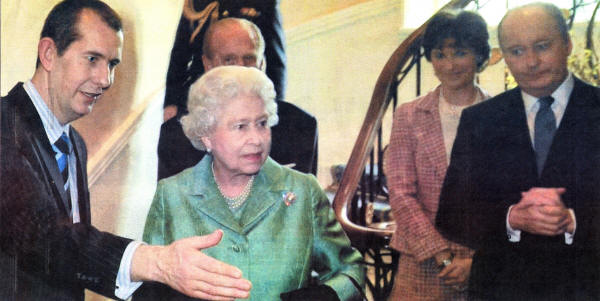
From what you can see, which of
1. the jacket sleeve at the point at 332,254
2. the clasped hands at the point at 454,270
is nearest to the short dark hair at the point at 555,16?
the clasped hands at the point at 454,270

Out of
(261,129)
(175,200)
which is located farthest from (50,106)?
(261,129)

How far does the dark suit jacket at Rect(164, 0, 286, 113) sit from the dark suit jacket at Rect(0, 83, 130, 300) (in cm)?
62

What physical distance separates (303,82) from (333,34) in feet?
0.83

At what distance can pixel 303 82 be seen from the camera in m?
3.39

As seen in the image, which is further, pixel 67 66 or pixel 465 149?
pixel 67 66

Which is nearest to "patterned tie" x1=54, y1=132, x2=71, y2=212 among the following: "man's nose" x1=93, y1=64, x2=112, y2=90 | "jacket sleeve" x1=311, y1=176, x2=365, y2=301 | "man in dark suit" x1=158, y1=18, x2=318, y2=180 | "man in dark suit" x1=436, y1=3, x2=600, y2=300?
"man's nose" x1=93, y1=64, x2=112, y2=90

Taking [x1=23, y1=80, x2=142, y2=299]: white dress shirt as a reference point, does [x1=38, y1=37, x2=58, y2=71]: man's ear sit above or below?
above

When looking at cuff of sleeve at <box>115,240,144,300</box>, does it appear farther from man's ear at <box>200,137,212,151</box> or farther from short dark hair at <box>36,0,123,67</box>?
short dark hair at <box>36,0,123,67</box>

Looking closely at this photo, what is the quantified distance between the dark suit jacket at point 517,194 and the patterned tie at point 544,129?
2 centimetres

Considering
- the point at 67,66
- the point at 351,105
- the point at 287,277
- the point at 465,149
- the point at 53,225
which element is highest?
the point at 67,66

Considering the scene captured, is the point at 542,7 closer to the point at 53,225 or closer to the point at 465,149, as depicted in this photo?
the point at 465,149

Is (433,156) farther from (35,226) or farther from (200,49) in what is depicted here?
(35,226)

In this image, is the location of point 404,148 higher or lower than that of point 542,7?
lower

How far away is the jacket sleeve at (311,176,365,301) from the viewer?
3.12 meters
